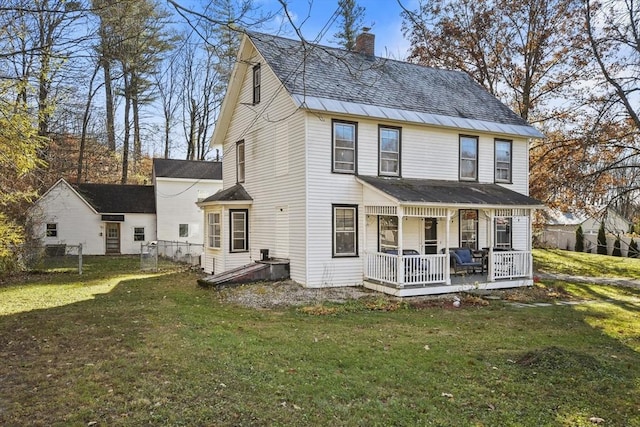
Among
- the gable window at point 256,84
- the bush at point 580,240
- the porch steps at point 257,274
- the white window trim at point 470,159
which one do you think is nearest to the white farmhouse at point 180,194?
the gable window at point 256,84

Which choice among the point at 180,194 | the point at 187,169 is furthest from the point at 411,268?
the point at 187,169

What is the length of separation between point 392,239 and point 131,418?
11.2m

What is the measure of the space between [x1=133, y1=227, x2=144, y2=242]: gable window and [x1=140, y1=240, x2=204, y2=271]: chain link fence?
3620 millimetres

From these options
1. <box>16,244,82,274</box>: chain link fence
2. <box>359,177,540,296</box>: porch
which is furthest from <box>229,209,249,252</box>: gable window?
<box>16,244,82,274</box>: chain link fence

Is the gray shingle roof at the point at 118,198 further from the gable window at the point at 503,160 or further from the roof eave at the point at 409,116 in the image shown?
the gable window at the point at 503,160

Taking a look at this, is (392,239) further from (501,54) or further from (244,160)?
(501,54)

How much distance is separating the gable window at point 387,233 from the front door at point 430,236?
1.38 metres

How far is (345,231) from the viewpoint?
13969 millimetres

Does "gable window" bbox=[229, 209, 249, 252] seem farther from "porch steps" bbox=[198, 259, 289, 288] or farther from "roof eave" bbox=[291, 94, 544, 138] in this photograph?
"roof eave" bbox=[291, 94, 544, 138]

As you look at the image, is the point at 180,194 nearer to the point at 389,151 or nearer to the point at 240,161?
the point at 240,161

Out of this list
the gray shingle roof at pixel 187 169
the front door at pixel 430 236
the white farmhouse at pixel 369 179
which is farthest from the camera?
the gray shingle roof at pixel 187 169

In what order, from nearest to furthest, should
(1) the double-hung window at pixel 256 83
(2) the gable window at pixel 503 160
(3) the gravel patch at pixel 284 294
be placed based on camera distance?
(3) the gravel patch at pixel 284 294
(1) the double-hung window at pixel 256 83
(2) the gable window at pixel 503 160

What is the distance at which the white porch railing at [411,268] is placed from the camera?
12.7 m

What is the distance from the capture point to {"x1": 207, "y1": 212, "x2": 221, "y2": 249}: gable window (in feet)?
55.0
